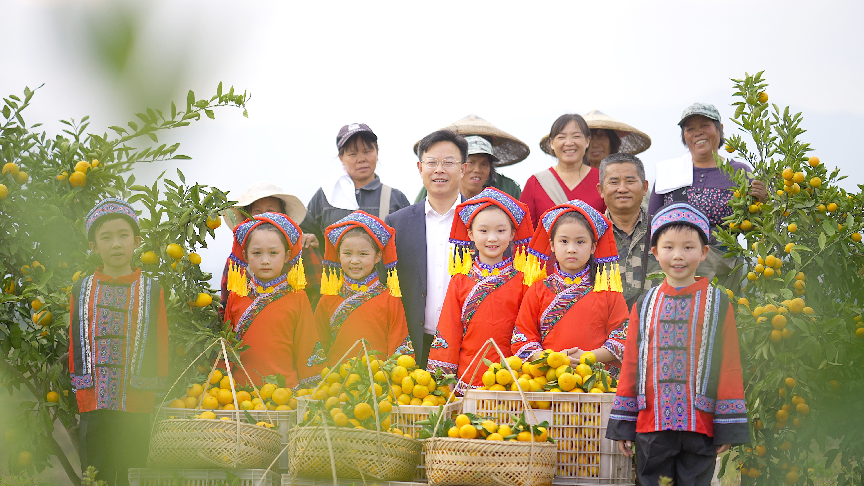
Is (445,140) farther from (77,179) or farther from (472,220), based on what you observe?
(77,179)

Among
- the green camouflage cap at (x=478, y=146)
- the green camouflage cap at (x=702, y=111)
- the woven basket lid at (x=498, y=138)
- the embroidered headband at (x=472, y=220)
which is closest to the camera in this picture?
the embroidered headband at (x=472, y=220)

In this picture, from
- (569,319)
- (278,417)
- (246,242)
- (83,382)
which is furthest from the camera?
(246,242)

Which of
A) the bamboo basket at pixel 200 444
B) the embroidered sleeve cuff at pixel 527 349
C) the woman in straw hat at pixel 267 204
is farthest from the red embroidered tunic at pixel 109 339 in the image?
the embroidered sleeve cuff at pixel 527 349

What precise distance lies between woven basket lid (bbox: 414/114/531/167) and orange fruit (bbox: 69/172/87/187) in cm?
300

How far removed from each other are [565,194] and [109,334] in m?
3.30

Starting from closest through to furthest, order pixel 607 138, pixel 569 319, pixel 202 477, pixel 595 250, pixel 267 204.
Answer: pixel 202 477
pixel 569 319
pixel 595 250
pixel 267 204
pixel 607 138

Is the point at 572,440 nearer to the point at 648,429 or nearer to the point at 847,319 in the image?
the point at 648,429

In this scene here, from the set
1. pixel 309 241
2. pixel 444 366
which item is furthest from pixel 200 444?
pixel 309 241

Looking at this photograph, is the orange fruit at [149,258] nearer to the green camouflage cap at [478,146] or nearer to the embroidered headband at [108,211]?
the embroidered headband at [108,211]

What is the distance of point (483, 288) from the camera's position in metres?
4.78

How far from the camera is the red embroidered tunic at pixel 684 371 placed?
3449 millimetres

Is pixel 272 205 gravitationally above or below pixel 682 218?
above

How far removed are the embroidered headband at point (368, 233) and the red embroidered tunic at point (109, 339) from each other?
4.36 feet

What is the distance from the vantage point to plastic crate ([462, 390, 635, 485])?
12.6 ft
